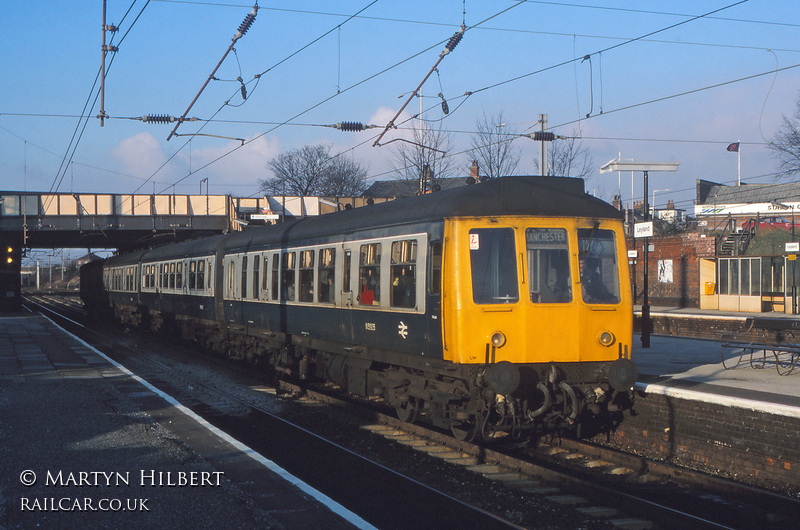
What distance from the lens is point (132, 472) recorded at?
26.9 ft

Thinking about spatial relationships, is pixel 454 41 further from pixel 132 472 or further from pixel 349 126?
pixel 132 472

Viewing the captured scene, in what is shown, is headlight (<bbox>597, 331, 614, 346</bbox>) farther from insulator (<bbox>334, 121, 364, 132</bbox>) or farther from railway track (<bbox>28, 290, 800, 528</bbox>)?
insulator (<bbox>334, 121, 364, 132</bbox>)

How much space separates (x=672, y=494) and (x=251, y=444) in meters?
5.14

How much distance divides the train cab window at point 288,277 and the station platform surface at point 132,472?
286 centimetres

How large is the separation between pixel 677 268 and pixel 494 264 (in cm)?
3294

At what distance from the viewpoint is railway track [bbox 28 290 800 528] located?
7000mm

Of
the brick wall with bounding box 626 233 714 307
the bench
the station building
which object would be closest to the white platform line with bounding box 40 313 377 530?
the bench

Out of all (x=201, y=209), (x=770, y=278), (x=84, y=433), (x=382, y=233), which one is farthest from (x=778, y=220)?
(x=84, y=433)

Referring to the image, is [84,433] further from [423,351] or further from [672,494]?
[672,494]

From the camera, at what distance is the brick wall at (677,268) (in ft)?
125

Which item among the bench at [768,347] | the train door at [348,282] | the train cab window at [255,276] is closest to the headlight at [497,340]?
the train door at [348,282]

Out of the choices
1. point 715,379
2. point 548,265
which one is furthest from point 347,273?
point 715,379

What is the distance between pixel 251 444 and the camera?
10.0 meters

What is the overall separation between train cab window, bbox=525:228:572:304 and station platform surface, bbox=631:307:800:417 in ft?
6.36
